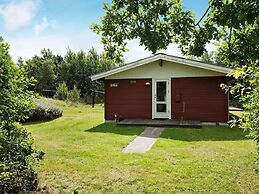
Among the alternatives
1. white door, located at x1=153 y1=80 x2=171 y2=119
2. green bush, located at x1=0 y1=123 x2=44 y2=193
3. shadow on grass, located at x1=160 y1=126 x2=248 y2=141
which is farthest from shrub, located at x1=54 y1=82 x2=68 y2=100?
green bush, located at x1=0 y1=123 x2=44 y2=193

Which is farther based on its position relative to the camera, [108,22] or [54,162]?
[54,162]

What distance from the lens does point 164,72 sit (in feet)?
39.4

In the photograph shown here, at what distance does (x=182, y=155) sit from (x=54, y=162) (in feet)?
9.79

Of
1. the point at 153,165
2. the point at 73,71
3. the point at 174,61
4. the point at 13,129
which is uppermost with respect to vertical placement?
the point at 73,71

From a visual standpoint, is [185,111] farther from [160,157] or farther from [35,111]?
[35,111]

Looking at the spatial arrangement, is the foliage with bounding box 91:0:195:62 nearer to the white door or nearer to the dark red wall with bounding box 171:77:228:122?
the dark red wall with bounding box 171:77:228:122

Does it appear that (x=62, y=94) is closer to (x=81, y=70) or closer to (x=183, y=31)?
(x=81, y=70)

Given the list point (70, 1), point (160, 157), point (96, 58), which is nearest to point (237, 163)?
point (160, 157)

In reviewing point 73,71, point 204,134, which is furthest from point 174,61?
point 73,71

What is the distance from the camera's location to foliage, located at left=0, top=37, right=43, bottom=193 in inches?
134

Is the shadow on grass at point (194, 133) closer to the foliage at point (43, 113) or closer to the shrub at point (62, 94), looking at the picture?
the foliage at point (43, 113)

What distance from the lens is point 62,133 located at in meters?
9.34

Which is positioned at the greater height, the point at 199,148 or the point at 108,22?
the point at 108,22

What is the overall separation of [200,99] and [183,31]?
846 centimetres
